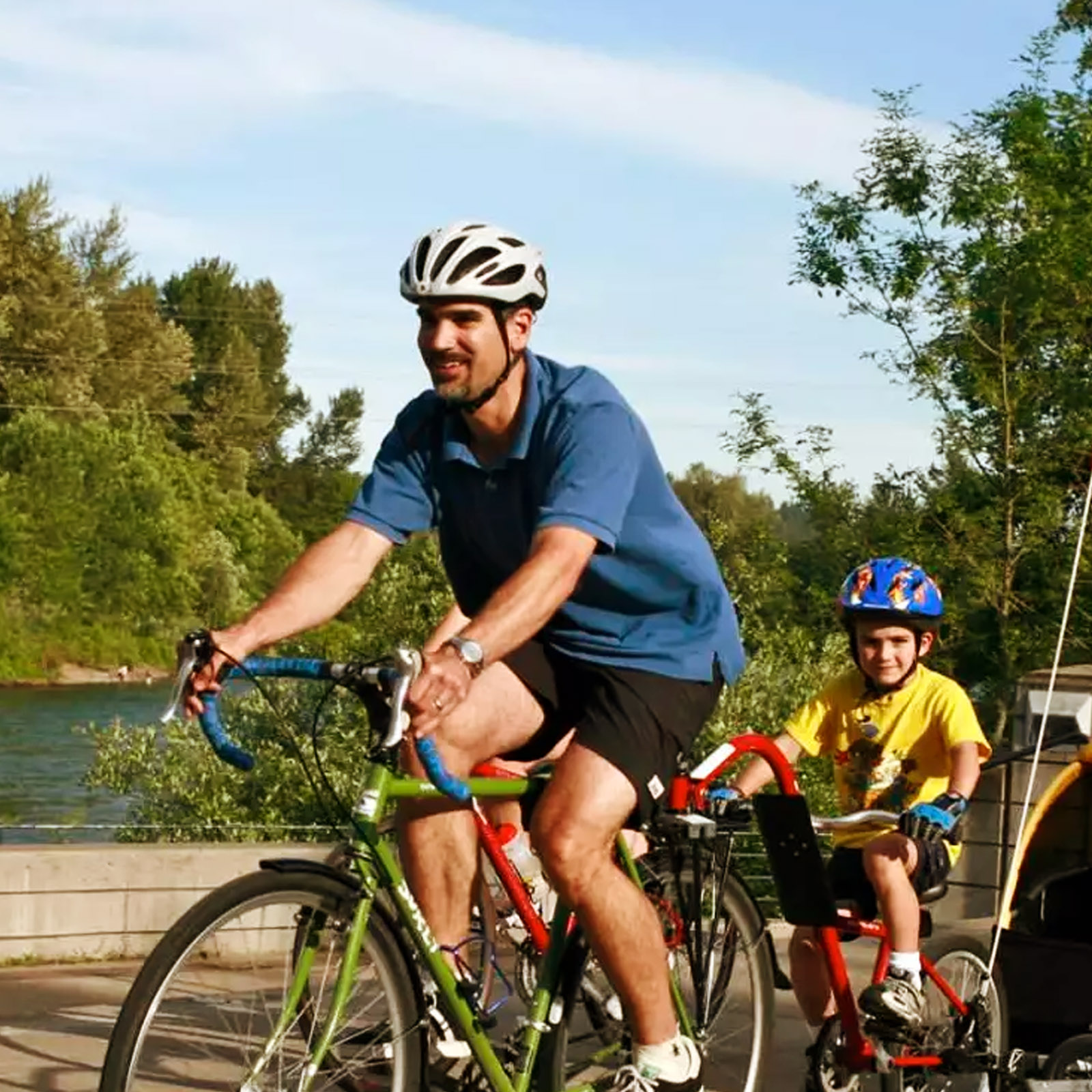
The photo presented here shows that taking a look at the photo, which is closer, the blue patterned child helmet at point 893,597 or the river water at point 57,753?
the blue patterned child helmet at point 893,597

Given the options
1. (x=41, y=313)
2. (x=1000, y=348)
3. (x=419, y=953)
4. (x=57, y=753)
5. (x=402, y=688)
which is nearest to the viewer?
(x=402, y=688)

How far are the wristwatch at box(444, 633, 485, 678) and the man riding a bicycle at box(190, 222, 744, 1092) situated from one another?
27 centimetres

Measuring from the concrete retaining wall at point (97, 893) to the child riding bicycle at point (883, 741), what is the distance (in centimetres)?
277

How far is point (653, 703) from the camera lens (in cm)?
532

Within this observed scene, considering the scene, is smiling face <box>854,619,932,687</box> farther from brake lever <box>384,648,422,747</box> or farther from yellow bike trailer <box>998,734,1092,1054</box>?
brake lever <box>384,648,422,747</box>

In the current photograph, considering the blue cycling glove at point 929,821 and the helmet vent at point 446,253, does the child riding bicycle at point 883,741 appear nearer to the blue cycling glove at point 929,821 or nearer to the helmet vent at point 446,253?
the blue cycling glove at point 929,821

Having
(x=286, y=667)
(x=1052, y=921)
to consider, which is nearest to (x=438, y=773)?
(x=286, y=667)

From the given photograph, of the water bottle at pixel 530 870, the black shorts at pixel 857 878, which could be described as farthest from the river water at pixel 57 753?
the black shorts at pixel 857 878

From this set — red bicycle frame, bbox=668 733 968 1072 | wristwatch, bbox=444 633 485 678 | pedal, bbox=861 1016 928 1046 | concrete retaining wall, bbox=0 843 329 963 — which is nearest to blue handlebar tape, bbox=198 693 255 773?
wristwatch, bbox=444 633 485 678

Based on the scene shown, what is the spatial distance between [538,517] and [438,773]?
671 mm

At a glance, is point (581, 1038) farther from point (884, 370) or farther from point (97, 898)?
point (884, 370)

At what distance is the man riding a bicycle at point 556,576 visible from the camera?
5094 millimetres

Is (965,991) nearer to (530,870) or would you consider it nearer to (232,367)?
(530,870)

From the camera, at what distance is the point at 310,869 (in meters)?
4.64
